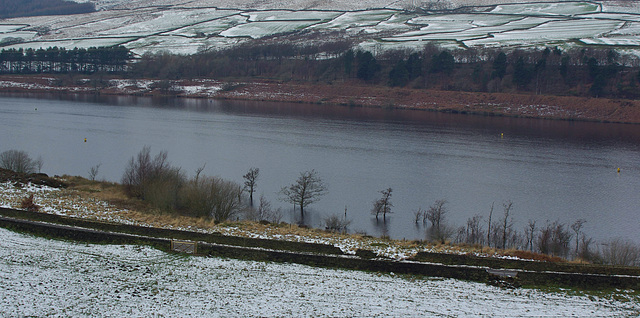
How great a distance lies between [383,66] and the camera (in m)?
99.5

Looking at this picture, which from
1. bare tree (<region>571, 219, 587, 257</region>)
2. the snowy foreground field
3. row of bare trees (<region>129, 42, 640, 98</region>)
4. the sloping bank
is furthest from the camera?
row of bare trees (<region>129, 42, 640, 98</region>)

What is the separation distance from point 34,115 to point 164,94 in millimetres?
34230

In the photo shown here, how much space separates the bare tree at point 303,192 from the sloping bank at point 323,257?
39.3ft

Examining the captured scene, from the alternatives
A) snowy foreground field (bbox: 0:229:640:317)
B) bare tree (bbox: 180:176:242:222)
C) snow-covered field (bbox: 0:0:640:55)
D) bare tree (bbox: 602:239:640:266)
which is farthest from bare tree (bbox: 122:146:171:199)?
snow-covered field (bbox: 0:0:640:55)

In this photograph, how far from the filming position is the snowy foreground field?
1329 cm

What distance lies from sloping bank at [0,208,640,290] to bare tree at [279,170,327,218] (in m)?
12.0

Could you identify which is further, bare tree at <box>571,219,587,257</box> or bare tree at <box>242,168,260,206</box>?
bare tree at <box>242,168,260,206</box>

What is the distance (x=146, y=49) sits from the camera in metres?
128

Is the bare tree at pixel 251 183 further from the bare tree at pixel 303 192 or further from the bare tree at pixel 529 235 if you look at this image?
the bare tree at pixel 529 235

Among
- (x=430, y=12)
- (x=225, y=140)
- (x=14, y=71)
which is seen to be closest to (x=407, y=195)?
(x=225, y=140)

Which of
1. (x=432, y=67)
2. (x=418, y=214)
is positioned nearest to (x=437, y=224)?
(x=418, y=214)

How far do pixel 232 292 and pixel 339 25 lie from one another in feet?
454

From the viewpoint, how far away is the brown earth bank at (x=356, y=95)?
245ft

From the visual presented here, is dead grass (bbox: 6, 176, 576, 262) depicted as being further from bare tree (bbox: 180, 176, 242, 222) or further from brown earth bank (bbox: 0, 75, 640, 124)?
Result: brown earth bank (bbox: 0, 75, 640, 124)
